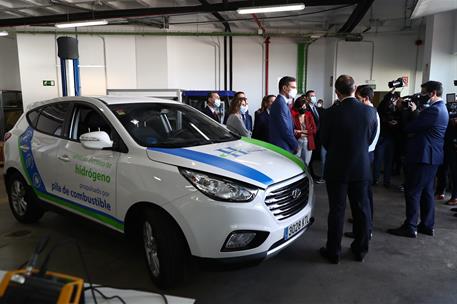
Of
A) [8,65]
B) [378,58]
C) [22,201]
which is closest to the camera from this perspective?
[22,201]

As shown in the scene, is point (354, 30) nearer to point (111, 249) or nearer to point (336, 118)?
point (336, 118)

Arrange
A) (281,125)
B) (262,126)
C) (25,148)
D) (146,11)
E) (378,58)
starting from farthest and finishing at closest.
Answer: (378,58) < (146,11) < (262,126) < (281,125) < (25,148)

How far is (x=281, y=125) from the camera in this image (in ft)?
14.2

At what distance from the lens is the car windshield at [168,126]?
3006mm

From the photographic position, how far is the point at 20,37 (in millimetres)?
10898

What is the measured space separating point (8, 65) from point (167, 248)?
14062mm

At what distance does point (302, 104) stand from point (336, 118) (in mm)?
3108

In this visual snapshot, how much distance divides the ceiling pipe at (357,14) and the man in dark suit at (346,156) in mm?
5583

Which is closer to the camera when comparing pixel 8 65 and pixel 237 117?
pixel 237 117

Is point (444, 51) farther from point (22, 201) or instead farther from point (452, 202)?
point (22, 201)

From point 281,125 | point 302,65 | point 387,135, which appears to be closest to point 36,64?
point 302,65

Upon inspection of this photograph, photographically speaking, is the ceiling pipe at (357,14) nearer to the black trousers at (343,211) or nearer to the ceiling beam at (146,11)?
the ceiling beam at (146,11)

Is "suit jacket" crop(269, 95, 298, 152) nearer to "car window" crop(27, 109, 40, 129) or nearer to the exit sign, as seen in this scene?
"car window" crop(27, 109, 40, 129)

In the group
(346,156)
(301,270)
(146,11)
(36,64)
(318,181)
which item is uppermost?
(146,11)
